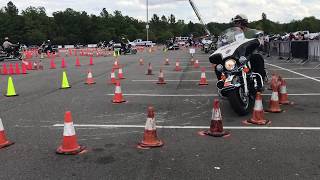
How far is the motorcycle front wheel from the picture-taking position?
8.55 metres

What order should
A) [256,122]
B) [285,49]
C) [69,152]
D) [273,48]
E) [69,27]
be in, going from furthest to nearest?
[69,27], [273,48], [285,49], [256,122], [69,152]

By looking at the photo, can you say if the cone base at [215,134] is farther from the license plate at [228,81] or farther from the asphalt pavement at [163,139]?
the license plate at [228,81]

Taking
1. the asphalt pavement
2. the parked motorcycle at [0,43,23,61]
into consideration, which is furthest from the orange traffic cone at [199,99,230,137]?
the parked motorcycle at [0,43,23,61]

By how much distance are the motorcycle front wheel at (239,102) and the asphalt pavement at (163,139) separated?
8.1 inches

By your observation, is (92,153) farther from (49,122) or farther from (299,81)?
(299,81)

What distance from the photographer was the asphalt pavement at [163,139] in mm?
5547

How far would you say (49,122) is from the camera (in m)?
8.79

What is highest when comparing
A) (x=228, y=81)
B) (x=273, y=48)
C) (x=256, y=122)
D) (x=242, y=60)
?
(x=273, y=48)

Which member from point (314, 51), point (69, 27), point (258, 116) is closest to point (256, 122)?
point (258, 116)

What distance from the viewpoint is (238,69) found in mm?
8797

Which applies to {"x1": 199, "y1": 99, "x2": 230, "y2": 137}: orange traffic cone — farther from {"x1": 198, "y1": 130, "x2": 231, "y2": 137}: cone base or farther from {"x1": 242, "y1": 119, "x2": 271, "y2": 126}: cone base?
{"x1": 242, "y1": 119, "x2": 271, "y2": 126}: cone base

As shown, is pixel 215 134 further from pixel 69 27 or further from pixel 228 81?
pixel 69 27

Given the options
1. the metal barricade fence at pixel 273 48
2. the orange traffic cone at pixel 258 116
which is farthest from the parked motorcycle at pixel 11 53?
the orange traffic cone at pixel 258 116

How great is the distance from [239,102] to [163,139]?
2.25 meters
